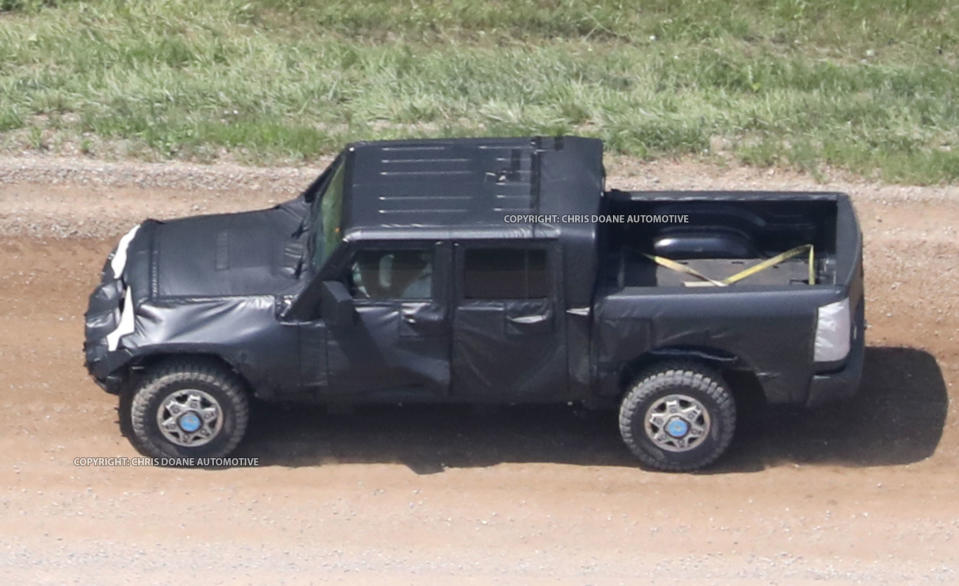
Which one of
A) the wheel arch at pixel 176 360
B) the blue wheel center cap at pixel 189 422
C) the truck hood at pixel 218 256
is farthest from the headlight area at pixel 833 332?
the blue wheel center cap at pixel 189 422

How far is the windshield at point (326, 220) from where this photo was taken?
8.65 metres

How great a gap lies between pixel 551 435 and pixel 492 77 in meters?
5.50

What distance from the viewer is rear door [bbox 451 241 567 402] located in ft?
27.6

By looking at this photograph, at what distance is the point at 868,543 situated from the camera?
331 inches

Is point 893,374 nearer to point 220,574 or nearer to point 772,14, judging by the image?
point 220,574

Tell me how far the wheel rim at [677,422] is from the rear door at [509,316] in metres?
0.57

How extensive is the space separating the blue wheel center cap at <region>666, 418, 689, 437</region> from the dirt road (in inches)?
12.5

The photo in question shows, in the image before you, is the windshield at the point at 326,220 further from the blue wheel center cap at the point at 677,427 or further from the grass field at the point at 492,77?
the grass field at the point at 492,77

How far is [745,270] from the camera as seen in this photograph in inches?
371

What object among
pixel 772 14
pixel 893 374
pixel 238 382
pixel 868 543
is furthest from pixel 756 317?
pixel 772 14

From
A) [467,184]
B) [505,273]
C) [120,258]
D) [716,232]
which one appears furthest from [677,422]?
[120,258]

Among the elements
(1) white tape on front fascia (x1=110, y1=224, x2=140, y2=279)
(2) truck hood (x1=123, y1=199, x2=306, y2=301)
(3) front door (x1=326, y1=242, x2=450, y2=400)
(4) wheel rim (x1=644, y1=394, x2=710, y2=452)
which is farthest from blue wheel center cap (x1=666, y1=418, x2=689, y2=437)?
(1) white tape on front fascia (x1=110, y1=224, x2=140, y2=279)

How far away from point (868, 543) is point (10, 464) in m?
5.17

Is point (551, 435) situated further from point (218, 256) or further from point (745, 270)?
point (218, 256)
